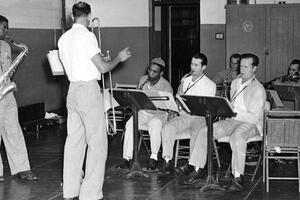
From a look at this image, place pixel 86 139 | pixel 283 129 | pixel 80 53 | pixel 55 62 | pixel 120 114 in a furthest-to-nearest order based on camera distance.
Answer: pixel 120 114 < pixel 55 62 < pixel 283 129 < pixel 86 139 < pixel 80 53

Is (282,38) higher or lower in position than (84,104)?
higher

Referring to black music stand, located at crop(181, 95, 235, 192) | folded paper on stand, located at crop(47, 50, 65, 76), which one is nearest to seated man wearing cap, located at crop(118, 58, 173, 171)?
black music stand, located at crop(181, 95, 235, 192)

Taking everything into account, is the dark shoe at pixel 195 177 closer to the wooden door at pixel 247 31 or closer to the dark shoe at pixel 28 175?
the dark shoe at pixel 28 175

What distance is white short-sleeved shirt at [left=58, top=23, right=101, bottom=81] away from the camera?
557cm

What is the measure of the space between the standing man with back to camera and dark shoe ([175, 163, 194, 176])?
137cm

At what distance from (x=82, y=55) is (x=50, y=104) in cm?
574

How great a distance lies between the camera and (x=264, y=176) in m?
6.55

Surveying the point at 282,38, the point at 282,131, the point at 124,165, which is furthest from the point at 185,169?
the point at 282,38

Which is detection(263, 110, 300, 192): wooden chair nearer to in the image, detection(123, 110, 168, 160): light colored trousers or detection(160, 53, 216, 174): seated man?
detection(160, 53, 216, 174): seated man

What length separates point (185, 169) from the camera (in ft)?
22.9

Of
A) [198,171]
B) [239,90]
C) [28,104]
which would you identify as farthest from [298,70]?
[28,104]

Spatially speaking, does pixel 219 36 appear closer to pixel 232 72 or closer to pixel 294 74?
pixel 232 72

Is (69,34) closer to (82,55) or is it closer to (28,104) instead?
(82,55)

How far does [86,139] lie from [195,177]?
1433 mm
